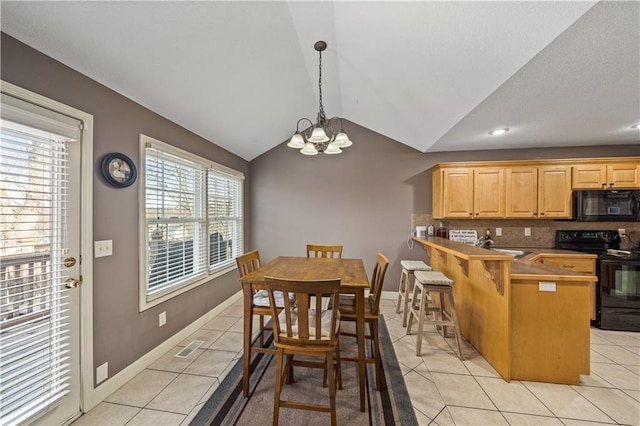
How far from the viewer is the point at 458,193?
3.56 meters

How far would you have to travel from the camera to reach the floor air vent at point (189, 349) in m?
2.39

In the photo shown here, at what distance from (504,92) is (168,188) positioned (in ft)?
10.6

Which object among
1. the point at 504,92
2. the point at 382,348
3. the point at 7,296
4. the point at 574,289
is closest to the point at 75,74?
the point at 7,296

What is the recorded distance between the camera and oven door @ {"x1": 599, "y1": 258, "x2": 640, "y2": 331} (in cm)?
285

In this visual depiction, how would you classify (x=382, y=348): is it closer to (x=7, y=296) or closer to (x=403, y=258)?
(x=403, y=258)

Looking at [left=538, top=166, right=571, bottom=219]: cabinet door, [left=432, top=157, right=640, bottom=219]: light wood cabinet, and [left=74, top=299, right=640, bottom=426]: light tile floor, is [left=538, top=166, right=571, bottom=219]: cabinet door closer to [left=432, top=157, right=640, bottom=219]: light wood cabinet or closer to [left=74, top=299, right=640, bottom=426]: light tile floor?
[left=432, top=157, right=640, bottom=219]: light wood cabinet

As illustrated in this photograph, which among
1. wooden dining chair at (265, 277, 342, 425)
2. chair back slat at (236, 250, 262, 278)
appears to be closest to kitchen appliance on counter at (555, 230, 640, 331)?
wooden dining chair at (265, 277, 342, 425)

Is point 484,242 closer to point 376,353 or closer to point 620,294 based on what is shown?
point 620,294

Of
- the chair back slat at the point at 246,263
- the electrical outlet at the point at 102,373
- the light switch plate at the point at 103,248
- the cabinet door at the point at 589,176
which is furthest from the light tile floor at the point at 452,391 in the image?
the cabinet door at the point at 589,176

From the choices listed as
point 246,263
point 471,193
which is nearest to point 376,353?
point 246,263

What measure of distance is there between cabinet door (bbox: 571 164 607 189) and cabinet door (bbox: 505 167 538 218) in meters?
0.46

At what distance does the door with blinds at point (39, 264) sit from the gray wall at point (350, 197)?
2.81 m

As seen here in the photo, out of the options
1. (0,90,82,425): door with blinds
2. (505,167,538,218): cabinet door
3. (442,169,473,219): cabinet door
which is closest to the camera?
(0,90,82,425): door with blinds

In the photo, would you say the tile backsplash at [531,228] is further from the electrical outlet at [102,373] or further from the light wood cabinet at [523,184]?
the electrical outlet at [102,373]
